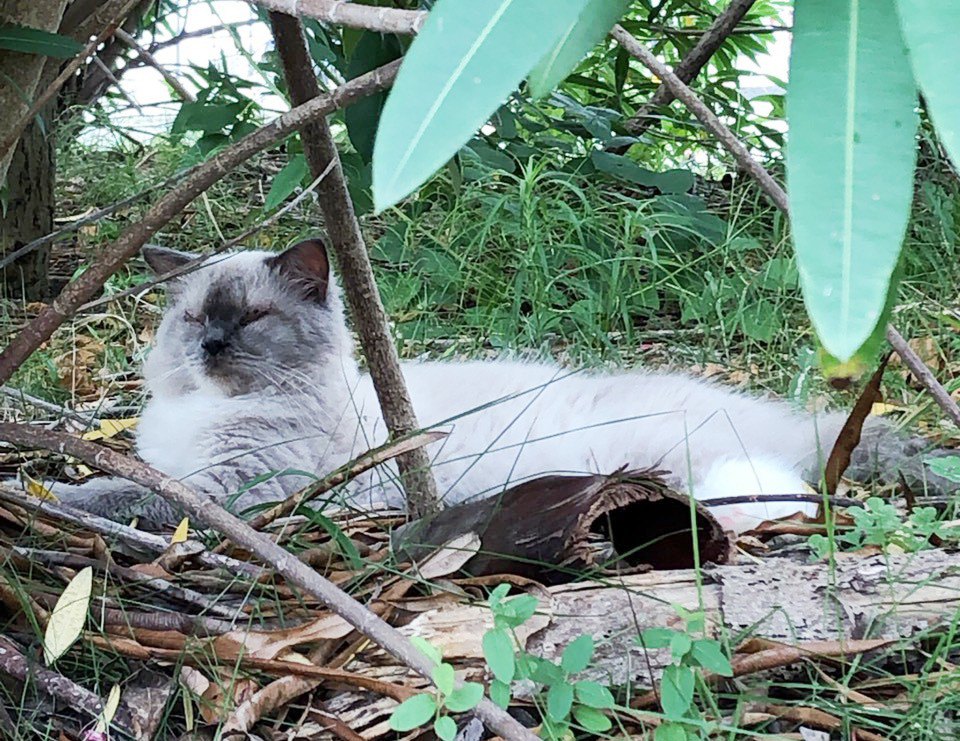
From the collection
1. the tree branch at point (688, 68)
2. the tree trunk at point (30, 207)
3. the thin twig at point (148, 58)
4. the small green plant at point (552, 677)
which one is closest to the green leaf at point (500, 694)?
the small green plant at point (552, 677)

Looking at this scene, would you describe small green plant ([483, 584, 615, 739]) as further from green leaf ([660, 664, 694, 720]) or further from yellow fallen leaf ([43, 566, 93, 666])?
yellow fallen leaf ([43, 566, 93, 666])

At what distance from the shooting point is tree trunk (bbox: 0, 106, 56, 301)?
320 cm

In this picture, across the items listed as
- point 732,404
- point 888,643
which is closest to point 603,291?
point 732,404

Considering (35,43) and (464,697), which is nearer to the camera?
(464,697)

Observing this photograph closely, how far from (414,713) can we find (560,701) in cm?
15

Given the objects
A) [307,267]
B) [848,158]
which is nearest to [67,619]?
[848,158]

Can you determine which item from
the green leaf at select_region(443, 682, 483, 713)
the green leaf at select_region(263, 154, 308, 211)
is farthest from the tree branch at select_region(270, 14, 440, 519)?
the green leaf at select_region(443, 682, 483, 713)

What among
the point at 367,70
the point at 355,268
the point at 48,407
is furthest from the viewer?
the point at 48,407

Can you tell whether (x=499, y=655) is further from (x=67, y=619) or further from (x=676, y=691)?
(x=67, y=619)

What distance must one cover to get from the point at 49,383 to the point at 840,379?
238 cm

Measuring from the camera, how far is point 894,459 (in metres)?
2.07

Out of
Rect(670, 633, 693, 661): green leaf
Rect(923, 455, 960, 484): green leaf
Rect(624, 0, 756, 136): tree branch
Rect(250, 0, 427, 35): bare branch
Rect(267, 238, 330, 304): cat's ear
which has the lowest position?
Rect(670, 633, 693, 661): green leaf

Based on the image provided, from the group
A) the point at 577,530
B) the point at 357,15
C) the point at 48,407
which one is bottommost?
the point at 577,530

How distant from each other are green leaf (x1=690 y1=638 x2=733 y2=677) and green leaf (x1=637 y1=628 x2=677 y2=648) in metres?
0.03
